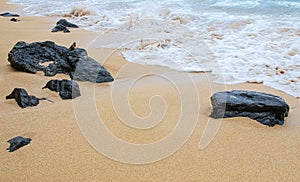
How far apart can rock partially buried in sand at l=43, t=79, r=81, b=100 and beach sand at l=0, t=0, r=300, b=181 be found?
2.4 inches

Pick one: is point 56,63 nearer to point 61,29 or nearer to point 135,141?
point 135,141

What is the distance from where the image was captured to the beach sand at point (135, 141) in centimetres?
163

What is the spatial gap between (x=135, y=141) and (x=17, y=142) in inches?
27.9

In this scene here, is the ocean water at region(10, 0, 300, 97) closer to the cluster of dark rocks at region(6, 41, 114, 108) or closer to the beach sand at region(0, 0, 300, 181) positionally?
the beach sand at region(0, 0, 300, 181)

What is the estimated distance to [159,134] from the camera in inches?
80.7

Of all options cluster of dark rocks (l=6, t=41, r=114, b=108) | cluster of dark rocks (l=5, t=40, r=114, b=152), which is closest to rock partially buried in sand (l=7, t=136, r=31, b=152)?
cluster of dark rocks (l=5, t=40, r=114, b=152)

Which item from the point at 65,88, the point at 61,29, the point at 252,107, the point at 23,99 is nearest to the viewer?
the point at 252,107

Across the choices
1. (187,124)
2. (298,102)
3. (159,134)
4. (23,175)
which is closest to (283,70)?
(298,102)

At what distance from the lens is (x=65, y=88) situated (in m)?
2.68

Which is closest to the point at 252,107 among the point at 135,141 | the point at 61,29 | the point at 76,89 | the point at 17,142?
Result: the point at 135,141

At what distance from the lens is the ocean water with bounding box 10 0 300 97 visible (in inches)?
151

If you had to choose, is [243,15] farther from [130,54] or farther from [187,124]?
Answer: [187,124]

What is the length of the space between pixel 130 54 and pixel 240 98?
8.31 feet

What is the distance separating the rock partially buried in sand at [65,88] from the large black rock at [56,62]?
0.42m
